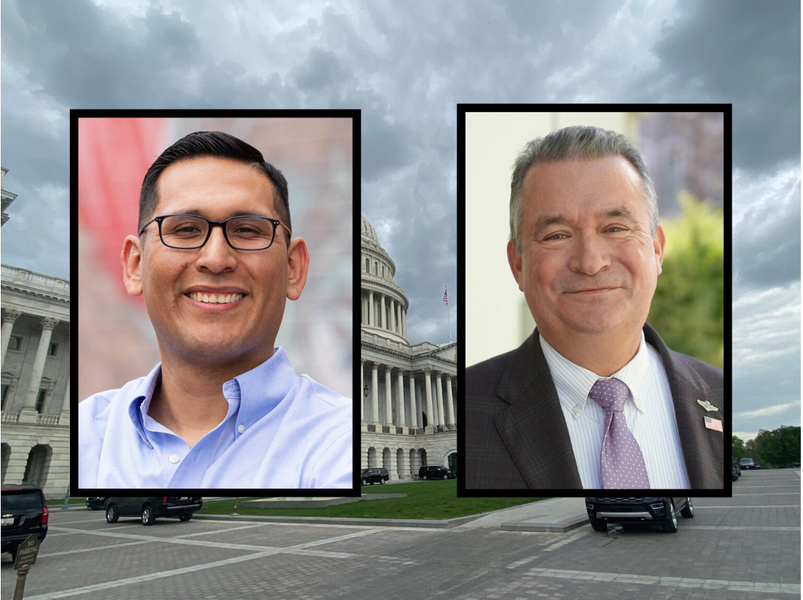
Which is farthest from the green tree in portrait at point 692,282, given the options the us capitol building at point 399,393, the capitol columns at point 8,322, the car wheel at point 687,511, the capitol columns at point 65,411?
the capitol columns at point 65,411

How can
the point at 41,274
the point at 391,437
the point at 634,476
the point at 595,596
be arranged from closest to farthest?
the point at 634,476 → the point at 595,596 → the point at 41,274 → the point at 391,437

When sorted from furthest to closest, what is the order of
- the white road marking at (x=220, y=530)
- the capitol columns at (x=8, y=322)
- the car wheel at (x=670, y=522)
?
1. the capitol columns at (x=8, y=322)
2. the white road marking at (x=220, y=530)
3. the car wheel at (x=670, y=522)

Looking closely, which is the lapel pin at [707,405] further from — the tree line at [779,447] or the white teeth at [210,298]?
the tree line at [779,447]

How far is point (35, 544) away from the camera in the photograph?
755 cm

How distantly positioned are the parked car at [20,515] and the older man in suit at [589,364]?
12.7 meters

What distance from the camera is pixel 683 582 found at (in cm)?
1038

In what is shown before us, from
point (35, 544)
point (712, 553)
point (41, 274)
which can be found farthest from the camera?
point (41, 274)

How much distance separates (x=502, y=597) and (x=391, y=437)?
5067 centimetres

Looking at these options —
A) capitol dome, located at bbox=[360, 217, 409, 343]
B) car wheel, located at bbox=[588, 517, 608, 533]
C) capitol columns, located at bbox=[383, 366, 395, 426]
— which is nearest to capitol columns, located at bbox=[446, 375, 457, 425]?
capitol columns, located at bbox=[383, 366, 395, 426]

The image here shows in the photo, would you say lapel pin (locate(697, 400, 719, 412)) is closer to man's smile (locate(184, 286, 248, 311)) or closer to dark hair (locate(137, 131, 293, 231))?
dark hair (locate(137, 131, 293, 231))

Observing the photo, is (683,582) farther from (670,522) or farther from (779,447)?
(779,447)

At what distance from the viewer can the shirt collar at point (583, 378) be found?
28.4 feet

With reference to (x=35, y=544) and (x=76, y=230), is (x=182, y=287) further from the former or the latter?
(x=35, y=544)

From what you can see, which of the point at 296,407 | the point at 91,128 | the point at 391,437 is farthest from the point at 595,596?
the point at 391,437
